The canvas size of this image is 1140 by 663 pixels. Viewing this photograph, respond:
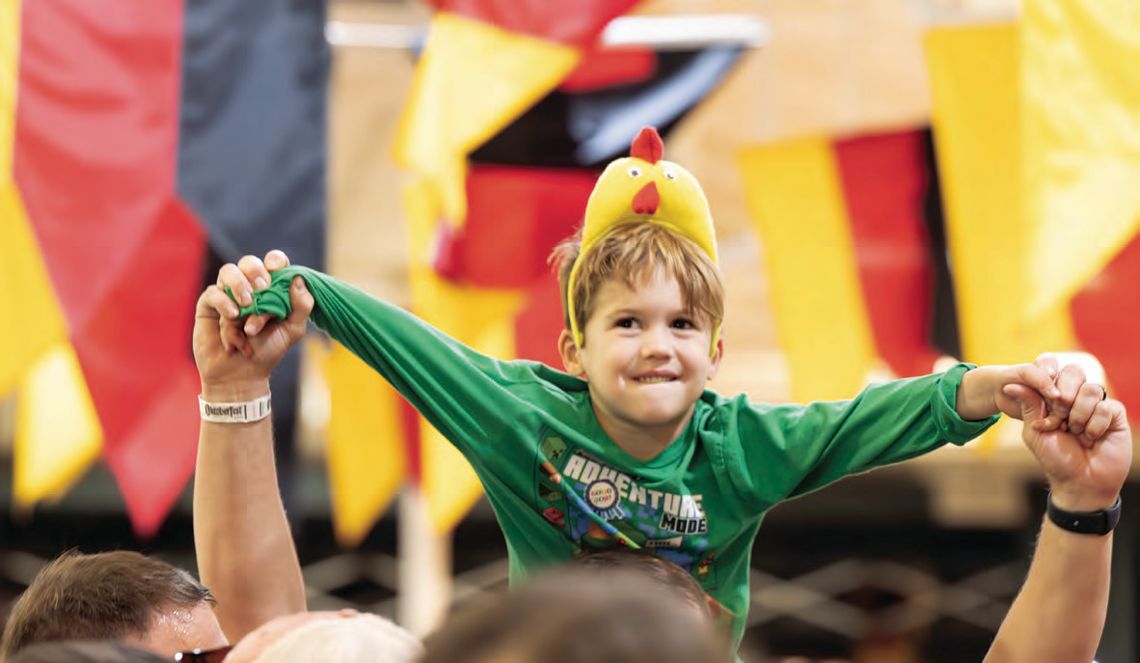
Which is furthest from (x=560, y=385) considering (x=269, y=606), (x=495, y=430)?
(x=269, y=606)

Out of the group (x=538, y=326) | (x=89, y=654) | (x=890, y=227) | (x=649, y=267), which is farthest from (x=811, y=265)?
(x=89, y=654)

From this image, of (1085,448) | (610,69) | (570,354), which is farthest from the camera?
(610,69)

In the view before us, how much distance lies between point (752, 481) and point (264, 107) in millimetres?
2233

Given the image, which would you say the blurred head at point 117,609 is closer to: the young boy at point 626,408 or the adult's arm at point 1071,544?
the young boy at point 626,408

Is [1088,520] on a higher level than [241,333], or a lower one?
lower

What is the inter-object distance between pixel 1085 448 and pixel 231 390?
867 mm

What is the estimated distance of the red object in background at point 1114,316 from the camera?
3.59 m

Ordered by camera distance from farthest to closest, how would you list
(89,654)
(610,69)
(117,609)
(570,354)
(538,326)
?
1. (610,69)
2. (538,326)
3. (570,354)
4. (117,609)
5. (89,654)

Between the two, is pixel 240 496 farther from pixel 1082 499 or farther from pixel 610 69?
pixel 610 69

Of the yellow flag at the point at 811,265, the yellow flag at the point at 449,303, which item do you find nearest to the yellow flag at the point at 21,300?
the yellow flag at the point at 449,303

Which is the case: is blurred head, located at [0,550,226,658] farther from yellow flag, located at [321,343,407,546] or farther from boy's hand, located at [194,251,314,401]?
yellow flag, located at [321,343,407,546]

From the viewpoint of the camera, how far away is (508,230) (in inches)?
149

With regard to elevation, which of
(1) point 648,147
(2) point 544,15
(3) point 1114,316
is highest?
(2) point 544,15

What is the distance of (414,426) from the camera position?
4016 mm
